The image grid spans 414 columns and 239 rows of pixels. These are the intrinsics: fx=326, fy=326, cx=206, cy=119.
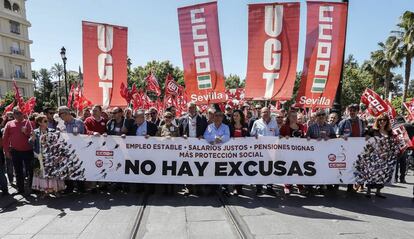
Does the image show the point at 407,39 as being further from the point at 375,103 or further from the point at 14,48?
the point at 14,48

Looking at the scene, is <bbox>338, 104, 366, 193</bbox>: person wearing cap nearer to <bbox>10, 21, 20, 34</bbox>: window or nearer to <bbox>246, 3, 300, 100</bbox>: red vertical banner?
<bbox>246, 3, 300, 100</bbox>: red vertical banner

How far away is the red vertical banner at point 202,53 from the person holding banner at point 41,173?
11.3ft

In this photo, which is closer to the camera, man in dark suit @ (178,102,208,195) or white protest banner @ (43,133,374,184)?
white protest banner @ (43,133,374,184)

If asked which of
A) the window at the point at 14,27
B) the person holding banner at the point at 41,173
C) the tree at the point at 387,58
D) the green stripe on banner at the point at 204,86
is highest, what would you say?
the window at the point at 14,27

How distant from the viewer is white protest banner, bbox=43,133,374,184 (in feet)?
23.8

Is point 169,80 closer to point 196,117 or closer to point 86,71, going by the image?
point 86,71

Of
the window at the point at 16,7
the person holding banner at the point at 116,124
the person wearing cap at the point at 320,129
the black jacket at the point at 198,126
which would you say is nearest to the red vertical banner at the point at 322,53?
the person wearing cap at the point at 320,129

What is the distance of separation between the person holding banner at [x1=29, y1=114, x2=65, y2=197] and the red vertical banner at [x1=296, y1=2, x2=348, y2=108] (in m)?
5.96

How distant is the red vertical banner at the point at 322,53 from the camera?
25.9ft

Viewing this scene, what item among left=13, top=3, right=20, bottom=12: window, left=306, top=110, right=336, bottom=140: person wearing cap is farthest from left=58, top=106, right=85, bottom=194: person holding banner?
left=13, top=3, right=20, bottom=12: window

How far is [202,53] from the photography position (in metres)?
8.12

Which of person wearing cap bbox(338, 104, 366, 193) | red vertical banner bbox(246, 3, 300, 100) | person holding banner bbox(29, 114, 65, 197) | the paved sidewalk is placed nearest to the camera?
the paved sidewalk

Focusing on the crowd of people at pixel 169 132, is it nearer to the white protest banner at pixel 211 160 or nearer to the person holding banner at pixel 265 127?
the person holding banner at pixel 265 127

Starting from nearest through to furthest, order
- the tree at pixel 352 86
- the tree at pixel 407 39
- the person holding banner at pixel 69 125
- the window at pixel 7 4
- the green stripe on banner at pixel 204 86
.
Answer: the person holding banner at pixel 69 125 → the green stripe on banner at pixel 204 86 → the tree at pixel 407 39 → the tree at pixel 352 86 → the window at pixel 7 4
